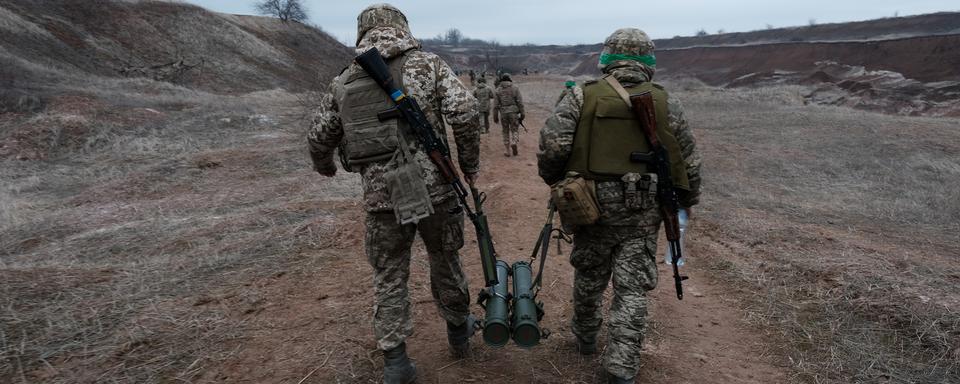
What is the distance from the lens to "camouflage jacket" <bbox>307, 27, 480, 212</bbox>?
111 inches

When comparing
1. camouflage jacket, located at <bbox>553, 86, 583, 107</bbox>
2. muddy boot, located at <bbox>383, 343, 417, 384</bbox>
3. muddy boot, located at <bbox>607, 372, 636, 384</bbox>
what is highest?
camouflage jacket, located at <bbox>553, 86, 583, 107</bbox>

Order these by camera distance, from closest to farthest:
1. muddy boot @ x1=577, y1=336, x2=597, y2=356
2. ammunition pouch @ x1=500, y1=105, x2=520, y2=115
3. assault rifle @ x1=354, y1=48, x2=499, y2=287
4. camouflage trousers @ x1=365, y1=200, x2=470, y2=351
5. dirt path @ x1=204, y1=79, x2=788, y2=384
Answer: assault rifle @ x1=354, y1=48, x2=499, y2=287 → camouflage trousers @ x1=365, y1=200, x2=470, y2=351 → dirt path @ x1=204, y1=79, x2=788, y2=384 → muddy boot @ x1=577, y1=336, x2=597, y2=356 → ammunition pouch @ x1=500, y1=105, x2=520, y2=115

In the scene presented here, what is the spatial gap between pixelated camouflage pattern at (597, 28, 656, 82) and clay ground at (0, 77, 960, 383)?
6.10 feet

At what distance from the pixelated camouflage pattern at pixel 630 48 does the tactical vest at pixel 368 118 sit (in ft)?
3.95

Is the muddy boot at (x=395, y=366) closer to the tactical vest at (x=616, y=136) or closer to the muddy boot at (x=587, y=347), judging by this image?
the muddy boot at (x=587, y=347)

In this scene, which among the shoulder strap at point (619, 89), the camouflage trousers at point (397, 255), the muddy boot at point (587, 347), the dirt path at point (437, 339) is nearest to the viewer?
the shoulder strap at point (619, 89)

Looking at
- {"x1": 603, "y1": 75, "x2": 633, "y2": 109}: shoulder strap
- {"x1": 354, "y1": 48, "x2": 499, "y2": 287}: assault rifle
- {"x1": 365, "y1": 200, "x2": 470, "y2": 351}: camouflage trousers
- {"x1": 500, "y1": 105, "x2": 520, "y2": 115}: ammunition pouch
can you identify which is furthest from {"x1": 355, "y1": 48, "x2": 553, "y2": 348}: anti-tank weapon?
{"x1": 500, "y1": 105, "x2": 520, "y2": 115}: ammunition pouch

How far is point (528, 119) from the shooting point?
61.3 feet

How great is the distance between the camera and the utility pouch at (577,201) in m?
2.79

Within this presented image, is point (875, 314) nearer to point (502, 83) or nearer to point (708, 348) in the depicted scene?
point (708, 348)

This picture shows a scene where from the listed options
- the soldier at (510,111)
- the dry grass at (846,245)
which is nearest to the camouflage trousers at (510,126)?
the soldier at (510,111)

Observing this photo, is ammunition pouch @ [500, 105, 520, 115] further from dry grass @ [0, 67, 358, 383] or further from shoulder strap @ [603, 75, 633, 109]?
shoulder strap @ [603, 75, 633, 109]

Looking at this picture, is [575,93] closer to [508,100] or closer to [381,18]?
[381,18]

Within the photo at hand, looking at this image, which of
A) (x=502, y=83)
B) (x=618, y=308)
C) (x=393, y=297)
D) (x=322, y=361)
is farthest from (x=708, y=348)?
(x=502, y=83)
